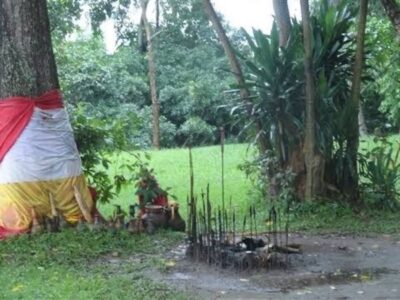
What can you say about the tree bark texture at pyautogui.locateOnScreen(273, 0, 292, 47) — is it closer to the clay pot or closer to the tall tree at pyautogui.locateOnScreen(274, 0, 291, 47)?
the tall tree at pyautogui.locateOnScreen(274, 0, 291, 47)

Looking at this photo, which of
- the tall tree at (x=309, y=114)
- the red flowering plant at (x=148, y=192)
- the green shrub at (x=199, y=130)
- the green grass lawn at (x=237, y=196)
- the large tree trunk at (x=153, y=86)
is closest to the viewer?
the red flowering plant at (x=148, y=192)

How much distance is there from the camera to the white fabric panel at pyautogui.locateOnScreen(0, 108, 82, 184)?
311 inches

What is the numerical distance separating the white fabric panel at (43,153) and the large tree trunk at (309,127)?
10.2ft

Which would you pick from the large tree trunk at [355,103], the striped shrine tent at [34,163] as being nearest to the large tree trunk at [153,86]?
the large tree trunk at [355,103]

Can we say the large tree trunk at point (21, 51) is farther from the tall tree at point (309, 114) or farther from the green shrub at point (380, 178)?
the green shrub at point (380, 178)

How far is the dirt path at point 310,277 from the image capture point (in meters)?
5.60

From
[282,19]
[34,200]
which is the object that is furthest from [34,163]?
[282,19]

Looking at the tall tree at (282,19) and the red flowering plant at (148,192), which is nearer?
the red flowering plant at (148,192)

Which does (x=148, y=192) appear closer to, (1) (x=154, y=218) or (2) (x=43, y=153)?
(1) (x=154, y=218)

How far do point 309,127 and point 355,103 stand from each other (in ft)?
2.54

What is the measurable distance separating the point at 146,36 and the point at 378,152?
21.4m

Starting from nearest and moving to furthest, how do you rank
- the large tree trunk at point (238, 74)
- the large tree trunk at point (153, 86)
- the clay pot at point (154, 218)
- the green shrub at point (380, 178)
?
the clay pot at point (154, 218) → the green shrub at point (380, 178) → the large tree trunk at point (238, 74) → the large tree trunk at point (153, 86)

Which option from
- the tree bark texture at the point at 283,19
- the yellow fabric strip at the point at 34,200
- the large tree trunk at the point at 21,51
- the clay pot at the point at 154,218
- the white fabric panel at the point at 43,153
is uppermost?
the tree bark texture at the point at 283,19

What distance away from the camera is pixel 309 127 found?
934 cm
